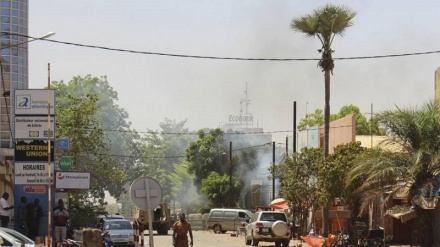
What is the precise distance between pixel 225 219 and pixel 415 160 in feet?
137

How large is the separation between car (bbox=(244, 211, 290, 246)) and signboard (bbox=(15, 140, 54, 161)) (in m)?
12.7

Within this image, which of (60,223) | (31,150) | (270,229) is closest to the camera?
(60,223)

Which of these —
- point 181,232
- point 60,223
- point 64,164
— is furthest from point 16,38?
point 181,232

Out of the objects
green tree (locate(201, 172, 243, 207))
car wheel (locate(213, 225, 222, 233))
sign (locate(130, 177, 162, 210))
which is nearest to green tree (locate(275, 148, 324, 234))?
car wheel (locate(213, 225, 222, 233))

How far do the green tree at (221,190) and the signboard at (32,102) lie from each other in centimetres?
5911

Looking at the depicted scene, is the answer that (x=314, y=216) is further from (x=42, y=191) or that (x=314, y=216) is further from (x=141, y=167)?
(x=141, y=167)

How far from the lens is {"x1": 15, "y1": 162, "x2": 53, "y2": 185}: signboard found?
35781 millimetres

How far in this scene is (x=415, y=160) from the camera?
103ft

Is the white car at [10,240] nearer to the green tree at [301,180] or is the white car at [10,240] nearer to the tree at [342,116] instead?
the green tree at [301,180]

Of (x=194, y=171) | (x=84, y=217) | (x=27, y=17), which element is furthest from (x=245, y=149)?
(x=84, y=217)

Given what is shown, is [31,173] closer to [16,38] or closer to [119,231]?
[119,231]

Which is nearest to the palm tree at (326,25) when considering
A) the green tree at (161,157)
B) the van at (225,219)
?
the van at (225,219)

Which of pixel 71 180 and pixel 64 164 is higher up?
pixel 64 164

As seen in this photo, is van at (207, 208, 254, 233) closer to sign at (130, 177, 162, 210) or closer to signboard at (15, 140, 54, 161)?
signboard at (15, 140, 54, 161)
